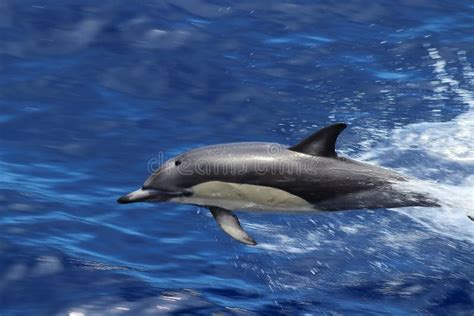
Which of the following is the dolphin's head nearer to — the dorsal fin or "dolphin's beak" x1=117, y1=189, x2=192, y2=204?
"dolphin's beak" x1=117, y1=189, x2=192, y2=204

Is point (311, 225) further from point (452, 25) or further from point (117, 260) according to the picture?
point (452, 25)

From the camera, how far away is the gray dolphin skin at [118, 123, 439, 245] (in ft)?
32.0

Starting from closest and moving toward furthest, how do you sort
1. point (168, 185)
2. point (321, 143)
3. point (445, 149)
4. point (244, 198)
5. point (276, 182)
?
point (321, 143) → point (276, 182) → point (244, 198) → point (168, 185) → point (445, 149)

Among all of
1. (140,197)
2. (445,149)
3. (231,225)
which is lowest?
(445,149)

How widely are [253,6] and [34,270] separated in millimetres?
7849

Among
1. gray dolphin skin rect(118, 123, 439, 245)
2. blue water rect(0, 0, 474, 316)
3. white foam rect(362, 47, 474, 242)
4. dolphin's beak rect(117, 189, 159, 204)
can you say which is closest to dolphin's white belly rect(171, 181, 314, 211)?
gray dolphin skin rect(118, 123, 439, 245)

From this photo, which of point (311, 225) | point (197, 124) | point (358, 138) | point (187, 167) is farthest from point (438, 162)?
point (187, 167)

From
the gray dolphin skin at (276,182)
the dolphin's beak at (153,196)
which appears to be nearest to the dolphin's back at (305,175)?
the gray dolphin skin at (276,182)

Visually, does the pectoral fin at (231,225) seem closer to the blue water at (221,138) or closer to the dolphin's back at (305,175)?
the dolphin's back at (305,175)

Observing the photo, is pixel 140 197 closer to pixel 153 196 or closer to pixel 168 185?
pixel 153 196

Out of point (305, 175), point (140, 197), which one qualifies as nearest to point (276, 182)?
point (305, 175)

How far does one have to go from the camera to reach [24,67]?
47.6 ft

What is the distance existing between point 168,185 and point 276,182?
1042 millimetres

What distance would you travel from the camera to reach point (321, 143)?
31.7 ft
